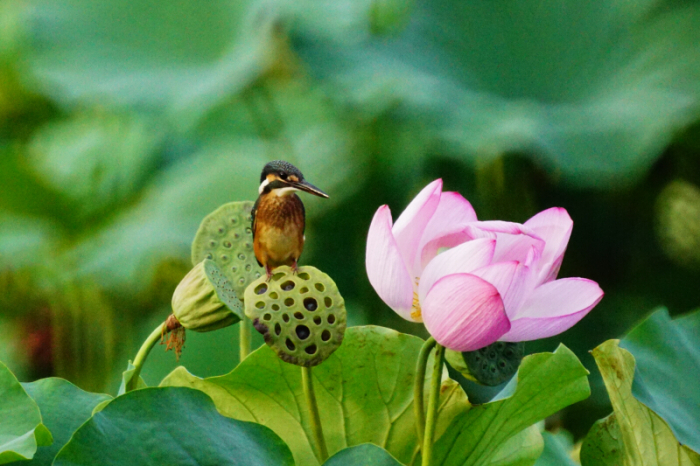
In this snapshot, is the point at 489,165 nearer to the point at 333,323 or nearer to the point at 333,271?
the point at 333,271

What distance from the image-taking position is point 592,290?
29cm

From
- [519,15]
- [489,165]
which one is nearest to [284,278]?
[489,165]

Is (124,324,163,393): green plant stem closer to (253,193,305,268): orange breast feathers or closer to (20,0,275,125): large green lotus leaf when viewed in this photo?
(253,193,305,268): orange breast feathers

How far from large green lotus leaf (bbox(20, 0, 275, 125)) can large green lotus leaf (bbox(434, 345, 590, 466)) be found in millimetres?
1255

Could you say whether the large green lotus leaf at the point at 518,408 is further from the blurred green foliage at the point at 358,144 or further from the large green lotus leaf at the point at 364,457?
the blurred green foliage at the point at 358,144

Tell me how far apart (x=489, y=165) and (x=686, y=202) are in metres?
0.41

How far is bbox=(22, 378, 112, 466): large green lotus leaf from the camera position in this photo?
0.36 meters

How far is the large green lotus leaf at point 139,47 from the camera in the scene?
5.36 ft

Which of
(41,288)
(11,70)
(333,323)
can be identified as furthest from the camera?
(11,70)

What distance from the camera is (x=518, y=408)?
1.09ft

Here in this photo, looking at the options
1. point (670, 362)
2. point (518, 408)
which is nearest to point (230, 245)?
point (518, 408)

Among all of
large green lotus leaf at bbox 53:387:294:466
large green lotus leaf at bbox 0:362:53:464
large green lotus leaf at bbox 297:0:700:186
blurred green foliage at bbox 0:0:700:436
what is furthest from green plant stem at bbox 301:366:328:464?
large green lotus leaf at bbox 297:0:700:186

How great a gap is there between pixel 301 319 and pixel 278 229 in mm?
50

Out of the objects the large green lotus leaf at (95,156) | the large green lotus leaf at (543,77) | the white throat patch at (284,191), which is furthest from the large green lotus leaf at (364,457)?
the large green lotus leaf at (95,156)
